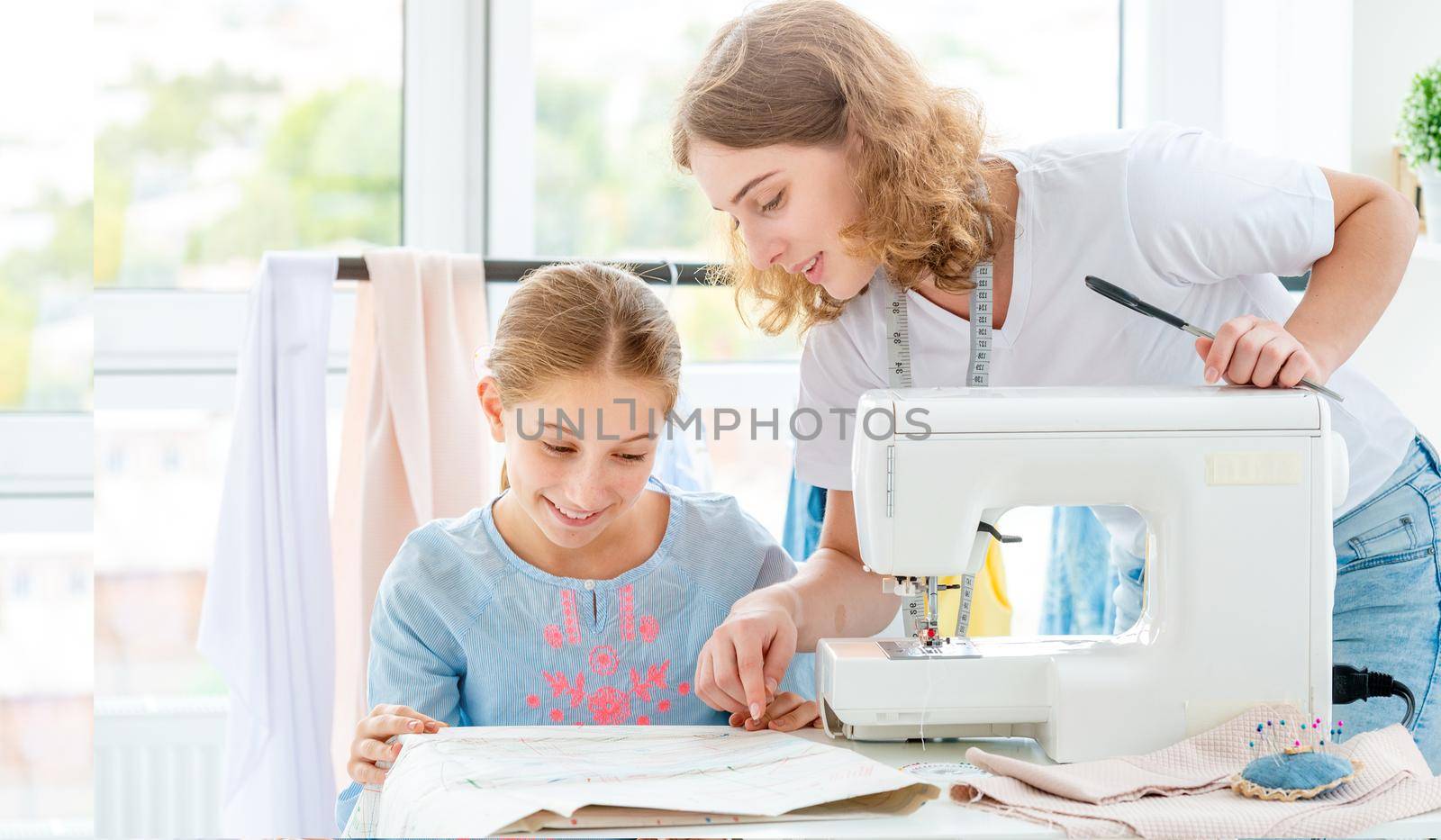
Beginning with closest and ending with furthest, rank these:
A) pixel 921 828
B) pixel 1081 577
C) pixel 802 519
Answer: pixel 921 828 < pixel 802 519 < pixel 1081 577

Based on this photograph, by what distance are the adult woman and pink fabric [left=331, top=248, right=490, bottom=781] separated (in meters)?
0.54

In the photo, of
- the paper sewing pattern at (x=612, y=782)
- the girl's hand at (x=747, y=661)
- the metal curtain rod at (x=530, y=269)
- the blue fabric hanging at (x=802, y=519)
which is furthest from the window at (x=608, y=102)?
the paper sewing pattern at (x=612, y=782)

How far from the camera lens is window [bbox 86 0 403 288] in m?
2.26

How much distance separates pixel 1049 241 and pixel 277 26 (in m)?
1.69

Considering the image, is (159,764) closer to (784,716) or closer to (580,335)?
(580,335)

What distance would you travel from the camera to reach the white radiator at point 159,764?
2178mm

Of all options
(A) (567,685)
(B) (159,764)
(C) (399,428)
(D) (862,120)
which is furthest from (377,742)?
(B) (159,764)

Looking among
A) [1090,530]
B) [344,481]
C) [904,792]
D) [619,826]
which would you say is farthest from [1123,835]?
[344,481]

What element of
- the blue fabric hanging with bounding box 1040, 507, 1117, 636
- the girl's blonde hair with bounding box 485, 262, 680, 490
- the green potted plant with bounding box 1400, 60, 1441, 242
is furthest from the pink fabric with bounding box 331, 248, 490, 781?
the green potted plant with bounding box 1400, 60, 1441, 242

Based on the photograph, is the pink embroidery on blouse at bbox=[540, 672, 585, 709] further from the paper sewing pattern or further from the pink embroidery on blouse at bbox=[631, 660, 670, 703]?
the paper sewing pattern

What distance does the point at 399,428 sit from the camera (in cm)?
162

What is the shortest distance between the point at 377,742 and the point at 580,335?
469 millimetres

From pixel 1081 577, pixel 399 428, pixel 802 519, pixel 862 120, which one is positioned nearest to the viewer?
pixel 862 120

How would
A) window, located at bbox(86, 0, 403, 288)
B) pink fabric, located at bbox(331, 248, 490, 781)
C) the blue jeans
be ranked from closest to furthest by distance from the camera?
the blue jeans < pink fabric, located at bbox(331, 248, 490, 781) < window, located at bbox(86, 0, 403, 288)
